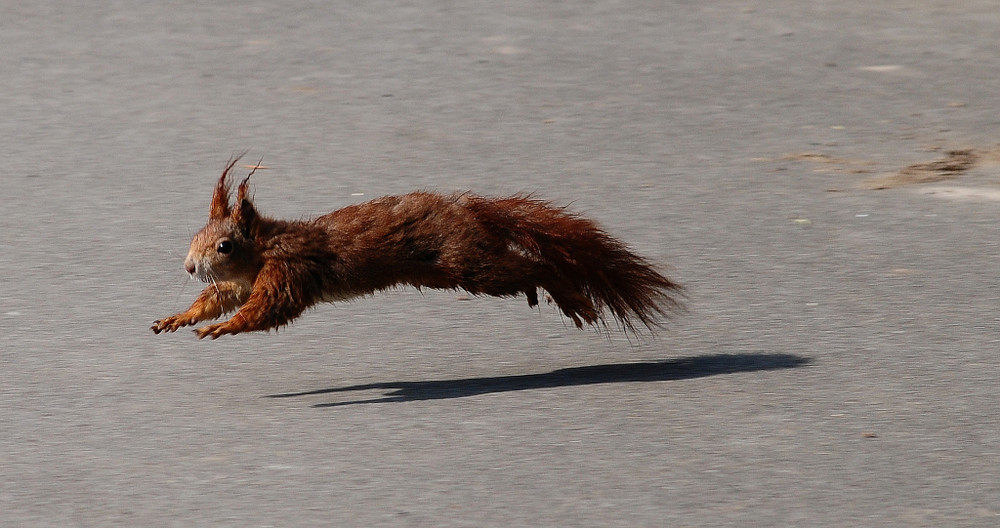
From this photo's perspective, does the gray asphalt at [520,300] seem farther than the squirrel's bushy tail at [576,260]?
No

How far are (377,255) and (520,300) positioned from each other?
1.41 meters

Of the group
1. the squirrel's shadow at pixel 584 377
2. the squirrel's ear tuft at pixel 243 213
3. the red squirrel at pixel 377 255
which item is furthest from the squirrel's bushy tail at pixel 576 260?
the squirrel's ear tuft at pixel 243 213

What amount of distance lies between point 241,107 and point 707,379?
14.9 feet

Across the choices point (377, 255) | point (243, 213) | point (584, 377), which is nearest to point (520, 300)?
point (584, 377)

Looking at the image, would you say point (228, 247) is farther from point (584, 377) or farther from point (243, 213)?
point (584, 377)

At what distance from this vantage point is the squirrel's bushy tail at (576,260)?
5285 mm

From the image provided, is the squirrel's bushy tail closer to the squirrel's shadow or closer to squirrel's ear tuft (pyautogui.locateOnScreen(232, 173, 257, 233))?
the squirrel's shadow

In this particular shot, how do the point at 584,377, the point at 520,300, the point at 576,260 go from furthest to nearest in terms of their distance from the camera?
the point at 520,300, the point at 584,377, the point at 576,260

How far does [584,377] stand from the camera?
5.43 meters

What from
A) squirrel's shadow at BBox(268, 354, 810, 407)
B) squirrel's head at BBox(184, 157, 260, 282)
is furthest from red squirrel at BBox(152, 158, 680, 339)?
squirrel's shadow at BBox(268, 354, 810, 407)

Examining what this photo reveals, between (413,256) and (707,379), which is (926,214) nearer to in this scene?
(707,379)

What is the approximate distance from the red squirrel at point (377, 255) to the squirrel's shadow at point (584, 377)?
290 mm

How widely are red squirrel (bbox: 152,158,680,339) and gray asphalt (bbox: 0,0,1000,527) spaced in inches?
13.8

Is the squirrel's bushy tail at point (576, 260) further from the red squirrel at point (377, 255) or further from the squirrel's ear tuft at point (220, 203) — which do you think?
the squirrel's ear tuft at point (220, 203)
